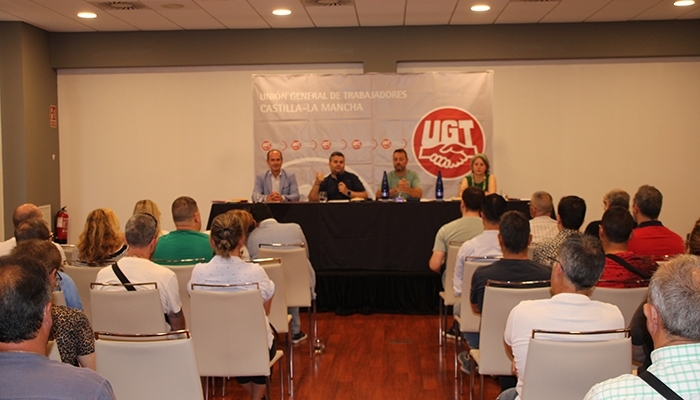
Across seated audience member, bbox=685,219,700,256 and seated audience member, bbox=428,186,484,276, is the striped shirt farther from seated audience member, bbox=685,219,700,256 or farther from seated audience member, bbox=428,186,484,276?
seated audience member, bbox=428,186,484,276

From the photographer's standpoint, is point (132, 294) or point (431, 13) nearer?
point (132, 294)

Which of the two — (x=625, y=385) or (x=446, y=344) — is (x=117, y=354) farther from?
(x=446, y=344)

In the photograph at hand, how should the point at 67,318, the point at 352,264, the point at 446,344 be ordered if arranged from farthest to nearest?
the point at 352,264, the point at 446,344, the point at 67,318

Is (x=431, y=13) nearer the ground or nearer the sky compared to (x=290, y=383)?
nearer the sky

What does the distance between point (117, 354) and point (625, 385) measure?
1.93 m

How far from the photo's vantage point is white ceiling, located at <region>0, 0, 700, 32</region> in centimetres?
755

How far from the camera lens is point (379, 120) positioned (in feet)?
28.1

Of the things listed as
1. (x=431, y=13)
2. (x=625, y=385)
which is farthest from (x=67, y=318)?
(x=431, y=13)

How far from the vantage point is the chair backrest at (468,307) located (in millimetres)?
4395

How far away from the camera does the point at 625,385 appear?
1789 millimetres

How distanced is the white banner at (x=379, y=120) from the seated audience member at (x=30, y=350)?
6.72m

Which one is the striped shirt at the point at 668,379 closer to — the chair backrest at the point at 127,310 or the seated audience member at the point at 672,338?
the seated audience member at the point at 672,338

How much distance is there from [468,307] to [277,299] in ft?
3.97

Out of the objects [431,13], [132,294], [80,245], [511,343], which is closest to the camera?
[511,343]
